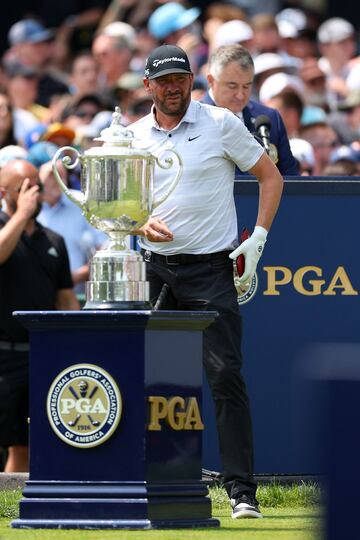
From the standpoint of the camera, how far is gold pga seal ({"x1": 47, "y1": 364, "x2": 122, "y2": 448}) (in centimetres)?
597

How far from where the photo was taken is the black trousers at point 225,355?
6582mm

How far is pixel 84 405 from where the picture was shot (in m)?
5.95

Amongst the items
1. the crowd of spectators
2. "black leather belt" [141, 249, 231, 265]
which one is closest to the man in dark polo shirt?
the crowd of spectators

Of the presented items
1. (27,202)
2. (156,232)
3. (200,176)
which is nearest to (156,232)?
(156,232)

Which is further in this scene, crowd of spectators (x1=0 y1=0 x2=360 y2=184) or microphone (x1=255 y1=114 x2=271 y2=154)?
crowd of spectators (x1=0 y1=0 x2=360 y2=184)

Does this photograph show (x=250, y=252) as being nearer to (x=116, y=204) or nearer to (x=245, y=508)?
(x=116, y=204)

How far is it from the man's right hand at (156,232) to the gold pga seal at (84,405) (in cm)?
69

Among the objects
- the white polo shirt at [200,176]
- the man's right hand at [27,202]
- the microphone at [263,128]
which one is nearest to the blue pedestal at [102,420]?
the white polo shirt at [200,176]

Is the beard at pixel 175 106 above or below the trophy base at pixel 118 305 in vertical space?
above

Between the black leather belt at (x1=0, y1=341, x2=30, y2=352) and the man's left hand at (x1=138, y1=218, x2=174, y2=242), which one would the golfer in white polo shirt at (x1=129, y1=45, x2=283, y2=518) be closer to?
the man's left hand at (x1=138, y1=218, x2=174, y2=242)

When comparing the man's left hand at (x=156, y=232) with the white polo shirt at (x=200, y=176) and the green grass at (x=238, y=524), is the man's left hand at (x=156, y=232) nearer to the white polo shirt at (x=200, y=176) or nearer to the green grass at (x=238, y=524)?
the white polo shirt at (x=200, y=176)

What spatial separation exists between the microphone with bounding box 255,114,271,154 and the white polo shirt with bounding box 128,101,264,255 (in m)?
1.28

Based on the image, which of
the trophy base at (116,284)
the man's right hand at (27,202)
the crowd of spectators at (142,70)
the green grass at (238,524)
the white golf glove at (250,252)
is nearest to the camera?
the green grass at (238,524)

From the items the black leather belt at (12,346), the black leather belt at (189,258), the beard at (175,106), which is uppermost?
the beard at (175,106)
